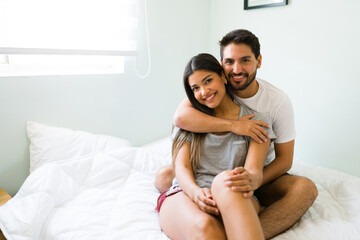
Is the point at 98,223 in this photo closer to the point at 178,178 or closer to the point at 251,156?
the point at 178,178

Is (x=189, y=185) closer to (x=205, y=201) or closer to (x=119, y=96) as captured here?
(x=205, y=201)

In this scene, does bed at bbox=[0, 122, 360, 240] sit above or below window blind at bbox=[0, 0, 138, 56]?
below

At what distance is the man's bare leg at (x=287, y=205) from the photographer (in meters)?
1.12

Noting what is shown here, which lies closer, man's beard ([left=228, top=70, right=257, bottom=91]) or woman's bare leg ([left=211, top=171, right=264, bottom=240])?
woman's bare leg ([left=211, top=171, right=264, bottom=240])

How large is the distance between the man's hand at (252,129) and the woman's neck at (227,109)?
10 centimetres

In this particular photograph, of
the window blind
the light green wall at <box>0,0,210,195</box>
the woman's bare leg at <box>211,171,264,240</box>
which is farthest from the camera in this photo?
the light green wall at <box>0,0,210,195</box>

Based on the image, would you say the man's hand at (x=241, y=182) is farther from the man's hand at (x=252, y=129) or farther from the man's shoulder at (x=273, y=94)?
the man's shoulder at (x=273, y=94)

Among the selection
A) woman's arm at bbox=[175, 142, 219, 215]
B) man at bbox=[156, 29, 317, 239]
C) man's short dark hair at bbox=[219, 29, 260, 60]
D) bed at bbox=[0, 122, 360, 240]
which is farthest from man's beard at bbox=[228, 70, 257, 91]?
bed at bbox=[0, 122, 360, 240]

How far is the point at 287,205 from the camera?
1164 millimetres

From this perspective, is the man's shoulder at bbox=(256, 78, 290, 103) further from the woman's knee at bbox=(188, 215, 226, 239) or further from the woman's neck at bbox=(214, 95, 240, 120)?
the woman's knee at bbox=(188, 215, 226, 239)

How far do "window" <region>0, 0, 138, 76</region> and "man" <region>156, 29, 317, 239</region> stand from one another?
752mm

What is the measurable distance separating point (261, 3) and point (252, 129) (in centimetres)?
128

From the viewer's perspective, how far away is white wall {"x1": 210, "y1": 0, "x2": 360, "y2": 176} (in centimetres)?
170

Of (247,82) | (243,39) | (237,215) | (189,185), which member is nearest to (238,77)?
(247,82)
